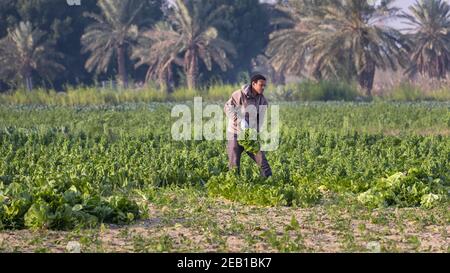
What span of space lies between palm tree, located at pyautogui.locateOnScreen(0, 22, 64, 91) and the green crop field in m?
35.4

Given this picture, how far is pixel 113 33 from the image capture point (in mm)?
53469

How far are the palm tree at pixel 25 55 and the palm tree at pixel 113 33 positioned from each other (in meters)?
2.10

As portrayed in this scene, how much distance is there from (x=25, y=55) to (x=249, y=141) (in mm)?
42703

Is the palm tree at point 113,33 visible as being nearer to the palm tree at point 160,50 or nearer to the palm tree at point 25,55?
the palm tree at point 160,50

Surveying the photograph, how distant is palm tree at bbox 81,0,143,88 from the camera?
52869 mm

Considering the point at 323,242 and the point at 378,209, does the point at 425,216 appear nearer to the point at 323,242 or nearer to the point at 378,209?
the point at 378,209

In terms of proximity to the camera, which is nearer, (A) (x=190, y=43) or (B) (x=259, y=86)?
(B) (x=259, y=86)

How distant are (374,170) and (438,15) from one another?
1615 inches

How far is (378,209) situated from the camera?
10.9 m

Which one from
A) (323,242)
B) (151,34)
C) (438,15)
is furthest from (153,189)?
(438,15)

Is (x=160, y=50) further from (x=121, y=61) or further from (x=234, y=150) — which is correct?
(x=234, y=150)

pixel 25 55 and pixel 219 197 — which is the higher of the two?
pixel 25 55

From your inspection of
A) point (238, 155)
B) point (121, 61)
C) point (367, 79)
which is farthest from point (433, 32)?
point (238, 155)

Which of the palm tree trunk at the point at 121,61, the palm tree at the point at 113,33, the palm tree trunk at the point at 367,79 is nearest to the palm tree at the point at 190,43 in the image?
the palm tree at the point at 113,33
